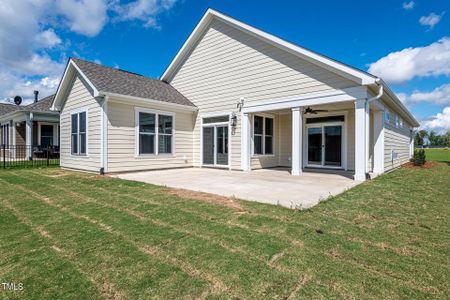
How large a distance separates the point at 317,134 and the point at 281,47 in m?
4.72

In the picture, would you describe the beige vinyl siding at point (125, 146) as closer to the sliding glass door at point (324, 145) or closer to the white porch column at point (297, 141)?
the white porch column at point (297, 141)

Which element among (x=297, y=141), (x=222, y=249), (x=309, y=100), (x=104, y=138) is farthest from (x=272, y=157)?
(x=222, y=249)

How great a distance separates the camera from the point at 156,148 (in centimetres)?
1138

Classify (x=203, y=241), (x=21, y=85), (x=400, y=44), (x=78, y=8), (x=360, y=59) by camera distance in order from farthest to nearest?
(x=21, y=85)
(x=360, y=59)
(x=400, y=44)
(x=78, y=8)
(x=203, y=241)

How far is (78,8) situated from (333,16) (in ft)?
42.7

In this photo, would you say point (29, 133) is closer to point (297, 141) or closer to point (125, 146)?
point (125, 146)

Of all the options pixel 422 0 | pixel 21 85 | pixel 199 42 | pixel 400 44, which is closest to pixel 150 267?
pixel 199 42

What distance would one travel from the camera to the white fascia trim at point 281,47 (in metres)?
8.24

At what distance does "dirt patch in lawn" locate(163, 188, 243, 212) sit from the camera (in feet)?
17.0

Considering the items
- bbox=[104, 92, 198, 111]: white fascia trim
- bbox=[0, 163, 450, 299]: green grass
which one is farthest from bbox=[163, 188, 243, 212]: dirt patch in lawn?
bbox=[104, 92, 198, 111]: white fascia trim

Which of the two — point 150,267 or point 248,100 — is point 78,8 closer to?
point 248,100

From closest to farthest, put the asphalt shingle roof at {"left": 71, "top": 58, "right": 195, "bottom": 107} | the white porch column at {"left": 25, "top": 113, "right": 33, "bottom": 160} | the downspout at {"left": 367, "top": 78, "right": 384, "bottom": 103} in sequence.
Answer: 1. the downspout at {"left": 367, "top": 78, "right": 384, "bottom": 103}
2. the asphalt shingle roof at {"left": 71, "top": 58, "right": 195, "bottom": 107}
3. the white porch column at {"left": 25, "top": 113, "right": 33, "bottom": 160}

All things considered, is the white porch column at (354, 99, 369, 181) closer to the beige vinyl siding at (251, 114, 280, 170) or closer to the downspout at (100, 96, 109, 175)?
the beige vinyl siding at (251, 114, 280, 170)

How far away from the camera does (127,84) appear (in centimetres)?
1127
